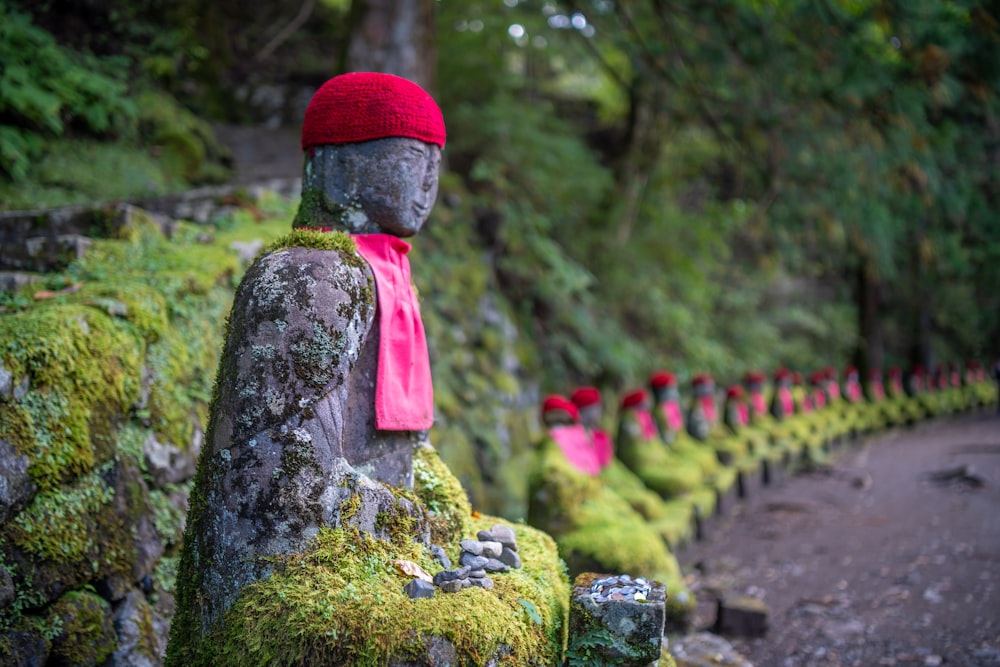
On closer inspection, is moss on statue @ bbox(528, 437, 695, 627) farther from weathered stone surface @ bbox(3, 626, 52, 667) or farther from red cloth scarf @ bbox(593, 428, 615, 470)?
weathered stone surface @ bbox(3, 626, 52, 667)

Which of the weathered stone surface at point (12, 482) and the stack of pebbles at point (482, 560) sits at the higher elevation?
the weathered stone surface at point (12, 482)

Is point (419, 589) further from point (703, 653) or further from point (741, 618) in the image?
point (741, 618)

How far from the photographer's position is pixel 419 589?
2213mm

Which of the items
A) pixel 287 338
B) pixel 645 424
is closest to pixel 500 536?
pixel 287 338

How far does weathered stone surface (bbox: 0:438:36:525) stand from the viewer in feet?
8.77

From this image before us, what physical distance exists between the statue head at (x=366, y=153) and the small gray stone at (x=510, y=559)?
3.97 ft

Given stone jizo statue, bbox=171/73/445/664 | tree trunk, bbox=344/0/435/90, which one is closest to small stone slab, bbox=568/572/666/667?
stone jizo statue, bbox=171/73/445/664

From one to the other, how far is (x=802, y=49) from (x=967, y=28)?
5.55 ft

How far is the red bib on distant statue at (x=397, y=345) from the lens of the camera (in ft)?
8.21

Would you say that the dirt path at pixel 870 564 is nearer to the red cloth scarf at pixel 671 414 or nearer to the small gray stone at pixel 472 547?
the red cloth scarf at pixel 671 414

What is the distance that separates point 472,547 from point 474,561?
3.2 inches

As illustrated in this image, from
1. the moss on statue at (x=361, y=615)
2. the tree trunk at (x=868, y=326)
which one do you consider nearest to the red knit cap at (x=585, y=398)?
the moss on statue at (x=361, y=615)

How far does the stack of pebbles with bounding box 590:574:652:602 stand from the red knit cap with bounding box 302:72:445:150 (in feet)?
5.39

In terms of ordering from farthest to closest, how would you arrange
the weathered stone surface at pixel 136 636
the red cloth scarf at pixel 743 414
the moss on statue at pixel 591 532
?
the red cloth scarf at pixel 743 414 → the moss on statue at pixel 591 532 → the weathered stone surface at pixel 136 636
